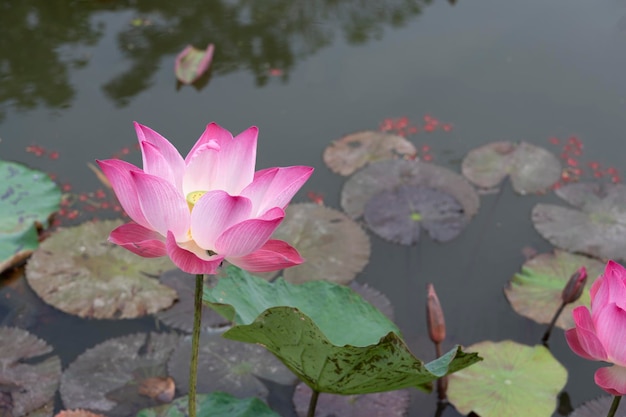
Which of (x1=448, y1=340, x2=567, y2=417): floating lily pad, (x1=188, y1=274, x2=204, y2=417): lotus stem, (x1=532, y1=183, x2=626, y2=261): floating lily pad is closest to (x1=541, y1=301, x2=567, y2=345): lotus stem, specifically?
(x1=448, y1=340, x2=567, y2=417): floating lily pad

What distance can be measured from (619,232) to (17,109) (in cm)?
264

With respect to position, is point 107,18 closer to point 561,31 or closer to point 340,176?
point 340,176

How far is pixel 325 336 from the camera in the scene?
120 cm

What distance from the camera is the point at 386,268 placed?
2.38m

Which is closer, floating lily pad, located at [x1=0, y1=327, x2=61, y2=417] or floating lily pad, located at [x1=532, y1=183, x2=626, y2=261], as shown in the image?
floating lily pad, located at [x1=0, y1=327, x2=61, y2=417]

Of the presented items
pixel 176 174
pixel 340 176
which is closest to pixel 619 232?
pixel 340 176

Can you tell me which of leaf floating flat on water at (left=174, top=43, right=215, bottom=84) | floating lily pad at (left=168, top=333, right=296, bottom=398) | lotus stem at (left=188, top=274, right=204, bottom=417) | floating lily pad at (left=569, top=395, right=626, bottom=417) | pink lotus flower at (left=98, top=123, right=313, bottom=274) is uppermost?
pink lotus flower at (left=98, top=123, right=313, bottom=274)

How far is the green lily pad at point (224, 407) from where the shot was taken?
4.93ft

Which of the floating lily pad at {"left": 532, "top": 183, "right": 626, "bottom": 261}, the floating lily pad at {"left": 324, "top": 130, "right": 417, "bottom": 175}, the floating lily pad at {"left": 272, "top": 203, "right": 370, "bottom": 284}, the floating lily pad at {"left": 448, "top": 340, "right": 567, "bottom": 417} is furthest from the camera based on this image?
the floating lily pad at {"left": 324, "top": 130, "right": 417, "bottom": 175}

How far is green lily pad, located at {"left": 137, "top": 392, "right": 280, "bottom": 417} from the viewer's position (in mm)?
1503

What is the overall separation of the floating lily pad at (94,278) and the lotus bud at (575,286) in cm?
121

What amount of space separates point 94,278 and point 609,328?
1630mm

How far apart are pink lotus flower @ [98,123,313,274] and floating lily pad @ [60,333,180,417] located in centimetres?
100

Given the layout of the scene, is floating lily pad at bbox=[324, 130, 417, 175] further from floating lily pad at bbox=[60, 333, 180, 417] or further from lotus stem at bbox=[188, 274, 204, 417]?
lotus stem at bbox=[188, 274, 204, 417]
